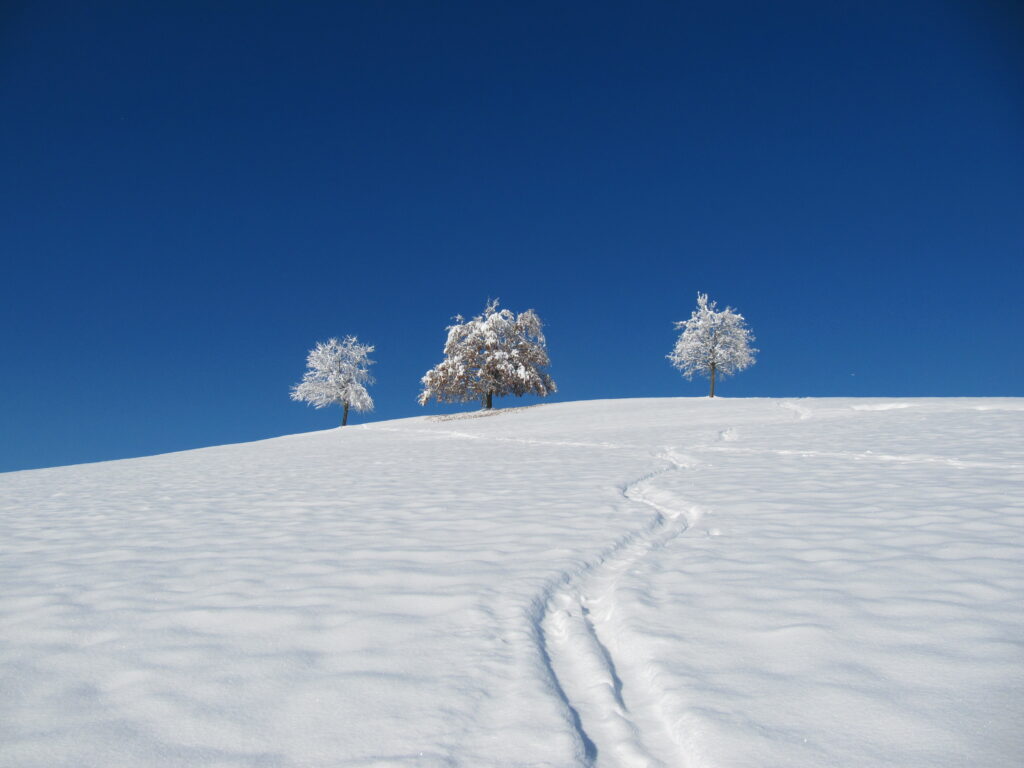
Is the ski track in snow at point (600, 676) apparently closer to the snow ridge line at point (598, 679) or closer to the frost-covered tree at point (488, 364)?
the snow ridge line at point (598, 679)

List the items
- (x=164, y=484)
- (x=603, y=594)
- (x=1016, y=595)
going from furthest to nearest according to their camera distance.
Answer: (x=164, y=484), (x=603, y=594), (x=1016, y=595)

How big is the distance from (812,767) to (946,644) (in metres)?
1.47

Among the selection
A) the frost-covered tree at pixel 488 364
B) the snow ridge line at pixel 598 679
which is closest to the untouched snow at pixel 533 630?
the snow ridge line at pixel 598 679

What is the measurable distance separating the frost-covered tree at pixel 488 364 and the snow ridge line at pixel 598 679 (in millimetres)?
33843

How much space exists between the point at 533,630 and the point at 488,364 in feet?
117

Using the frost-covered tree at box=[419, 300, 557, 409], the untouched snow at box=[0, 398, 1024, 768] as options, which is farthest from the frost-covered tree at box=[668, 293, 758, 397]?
the untouched snow at box=[0, 398, 1024, 768]

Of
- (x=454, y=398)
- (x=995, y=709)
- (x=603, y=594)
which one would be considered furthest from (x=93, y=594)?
(x=454, y=398)

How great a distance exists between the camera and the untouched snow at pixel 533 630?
2.22 m

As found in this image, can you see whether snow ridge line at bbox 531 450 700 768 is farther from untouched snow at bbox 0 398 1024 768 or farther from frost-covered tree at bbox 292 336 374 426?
frost-covered tree at bbox 292 336 374 426

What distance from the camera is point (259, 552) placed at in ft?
17.3

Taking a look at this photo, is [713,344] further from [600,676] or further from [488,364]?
[600,676]

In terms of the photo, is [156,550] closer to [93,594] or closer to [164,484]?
[93,594]

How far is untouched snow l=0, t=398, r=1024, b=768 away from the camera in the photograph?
222 centimetres

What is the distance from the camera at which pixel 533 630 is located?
3.26 metres
